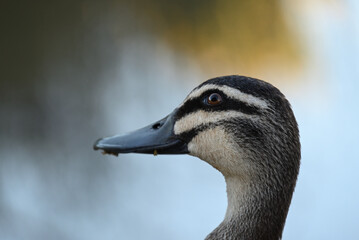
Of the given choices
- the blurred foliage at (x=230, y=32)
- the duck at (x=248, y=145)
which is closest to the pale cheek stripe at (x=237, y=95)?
the duck at (x=248, y=145)

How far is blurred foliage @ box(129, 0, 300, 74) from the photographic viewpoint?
437cm

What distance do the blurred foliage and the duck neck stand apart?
10.4 feet

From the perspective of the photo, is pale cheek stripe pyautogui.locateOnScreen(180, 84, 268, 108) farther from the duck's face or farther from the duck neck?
the duck neck

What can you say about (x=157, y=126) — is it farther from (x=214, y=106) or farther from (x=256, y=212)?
(x=256, y=212)

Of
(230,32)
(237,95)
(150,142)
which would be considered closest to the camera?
(237,95)

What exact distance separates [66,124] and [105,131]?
353 mm

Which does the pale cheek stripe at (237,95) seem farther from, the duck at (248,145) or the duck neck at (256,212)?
the duck neck at (256,212)

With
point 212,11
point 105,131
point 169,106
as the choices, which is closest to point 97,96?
point 105,131

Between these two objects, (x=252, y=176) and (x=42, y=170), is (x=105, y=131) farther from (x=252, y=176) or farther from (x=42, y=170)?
(x=252, y=176)

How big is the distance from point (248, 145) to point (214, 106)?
0.12 m

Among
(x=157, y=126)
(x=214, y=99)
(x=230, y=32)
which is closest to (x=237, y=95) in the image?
(x=214, y=99)

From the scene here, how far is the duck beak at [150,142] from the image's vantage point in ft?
4.28

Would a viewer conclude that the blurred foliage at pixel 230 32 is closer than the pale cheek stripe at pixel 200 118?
No

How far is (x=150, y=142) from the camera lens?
1.33 meters
